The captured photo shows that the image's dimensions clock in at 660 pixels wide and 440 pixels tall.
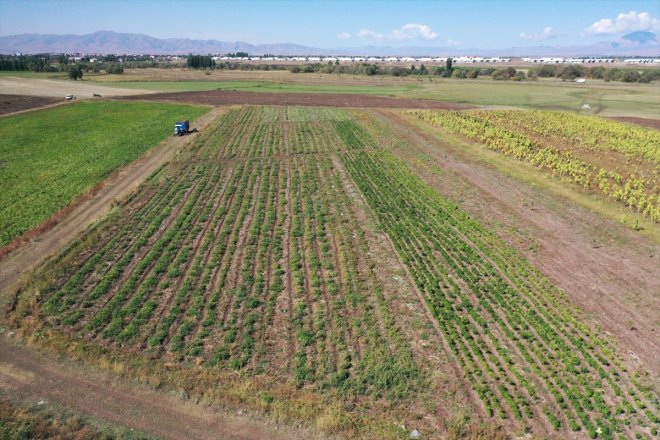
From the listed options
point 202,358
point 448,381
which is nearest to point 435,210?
point 448,381

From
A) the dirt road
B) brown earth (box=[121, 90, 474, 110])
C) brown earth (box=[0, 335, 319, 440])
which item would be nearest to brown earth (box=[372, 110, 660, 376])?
brown earth (box=[0, 335, 319, 440])

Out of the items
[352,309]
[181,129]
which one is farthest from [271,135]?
[352,309]

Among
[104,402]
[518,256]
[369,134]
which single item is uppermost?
[369,134]

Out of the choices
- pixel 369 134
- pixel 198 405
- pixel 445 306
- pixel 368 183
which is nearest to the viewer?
pixel 198 405

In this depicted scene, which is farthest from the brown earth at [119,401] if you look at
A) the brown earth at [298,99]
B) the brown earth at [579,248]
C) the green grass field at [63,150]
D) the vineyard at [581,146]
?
the brown earth at [298,99]

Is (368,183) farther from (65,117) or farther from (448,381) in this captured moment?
(65,117)

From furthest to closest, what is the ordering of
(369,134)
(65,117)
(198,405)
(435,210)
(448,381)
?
(65,117), (369,134), (435,210), (448,381), (198,405)

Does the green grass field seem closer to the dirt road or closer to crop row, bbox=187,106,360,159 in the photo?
the dirt road
